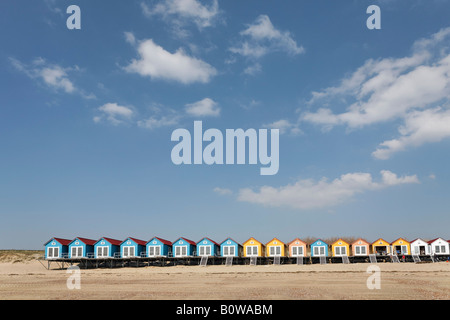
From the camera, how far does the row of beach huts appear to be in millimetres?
60969

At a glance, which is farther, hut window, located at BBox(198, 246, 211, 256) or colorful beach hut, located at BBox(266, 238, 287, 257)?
colorful beach hut, located at BBox(266, 238, 287, 257)

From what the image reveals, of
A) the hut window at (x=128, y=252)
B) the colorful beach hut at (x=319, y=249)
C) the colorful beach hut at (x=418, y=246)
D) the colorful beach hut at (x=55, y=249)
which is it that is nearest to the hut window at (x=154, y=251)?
the hut window at (x=128, y=252)

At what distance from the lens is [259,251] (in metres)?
61.5

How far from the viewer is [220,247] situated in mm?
62719

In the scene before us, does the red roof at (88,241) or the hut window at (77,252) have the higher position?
the red roof at (88,241)

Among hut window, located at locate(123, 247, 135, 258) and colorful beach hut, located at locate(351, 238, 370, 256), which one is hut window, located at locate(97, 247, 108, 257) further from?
colorful beach hut, located at locate(351, 238, 370, 256)

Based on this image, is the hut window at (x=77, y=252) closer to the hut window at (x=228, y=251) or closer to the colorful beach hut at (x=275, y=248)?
the hut window at (x=228, y=251)

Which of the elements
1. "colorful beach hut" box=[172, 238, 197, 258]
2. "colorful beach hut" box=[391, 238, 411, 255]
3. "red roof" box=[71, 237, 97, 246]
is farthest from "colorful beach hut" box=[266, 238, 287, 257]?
"red roof" box=[71, 237, 97, 246]

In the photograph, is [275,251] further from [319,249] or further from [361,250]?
[361,250]

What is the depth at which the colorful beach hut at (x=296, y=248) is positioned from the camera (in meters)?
61.6

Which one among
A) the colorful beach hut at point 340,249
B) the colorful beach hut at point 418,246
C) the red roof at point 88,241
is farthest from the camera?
the colorful beach hut at point 418,246

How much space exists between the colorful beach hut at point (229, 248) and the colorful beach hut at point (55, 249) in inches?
956
